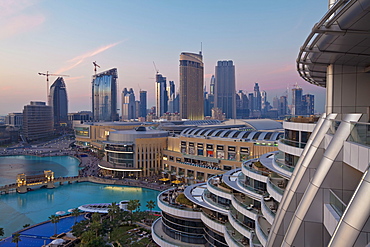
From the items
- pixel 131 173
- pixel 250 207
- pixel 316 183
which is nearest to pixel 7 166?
pixel 131 173

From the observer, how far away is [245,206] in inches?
774

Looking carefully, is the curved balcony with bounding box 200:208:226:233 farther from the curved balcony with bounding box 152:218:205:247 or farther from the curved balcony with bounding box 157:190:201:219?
the curved balcony with bounding box 152:218:205:247

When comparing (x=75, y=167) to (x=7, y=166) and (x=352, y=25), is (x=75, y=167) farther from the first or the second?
(x=352, y=25)

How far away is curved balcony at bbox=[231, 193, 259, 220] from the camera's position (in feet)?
61.4

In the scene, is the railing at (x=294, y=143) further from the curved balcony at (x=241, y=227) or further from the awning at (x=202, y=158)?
the awning at (x=202, y=158)

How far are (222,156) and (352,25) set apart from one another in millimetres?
51170

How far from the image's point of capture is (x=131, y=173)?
65000mm

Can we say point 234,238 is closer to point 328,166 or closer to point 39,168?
point 328,166

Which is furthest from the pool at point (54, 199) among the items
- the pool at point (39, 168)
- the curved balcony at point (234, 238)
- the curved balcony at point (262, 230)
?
the curved balcony at point (262, 230)

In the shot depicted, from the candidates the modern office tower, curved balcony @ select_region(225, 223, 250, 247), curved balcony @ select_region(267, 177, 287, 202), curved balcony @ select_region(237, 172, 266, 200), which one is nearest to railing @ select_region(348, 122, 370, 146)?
curved balcony @ select_region(267, 177, 287, 202)

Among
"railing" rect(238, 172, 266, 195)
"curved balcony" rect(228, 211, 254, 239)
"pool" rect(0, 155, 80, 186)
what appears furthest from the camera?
"pool" rect(0, 155, 80, 186)

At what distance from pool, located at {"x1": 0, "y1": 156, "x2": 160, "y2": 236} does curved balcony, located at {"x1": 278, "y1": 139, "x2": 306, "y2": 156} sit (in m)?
33.2

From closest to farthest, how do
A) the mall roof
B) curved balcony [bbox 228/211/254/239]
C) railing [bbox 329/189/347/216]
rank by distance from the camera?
the mall roof < railing [bbox 329/189/347/216] < curved balcony [bbox 228/211/254/239]

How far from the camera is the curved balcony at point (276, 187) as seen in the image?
1457 cm
